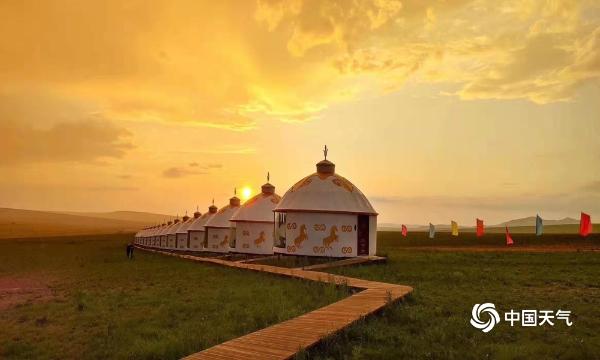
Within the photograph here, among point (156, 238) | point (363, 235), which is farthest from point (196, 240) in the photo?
point (363, 235)

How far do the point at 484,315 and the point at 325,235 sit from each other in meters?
14.2

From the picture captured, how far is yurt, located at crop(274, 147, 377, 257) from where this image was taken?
2448 cm

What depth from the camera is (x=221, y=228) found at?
40.5 m

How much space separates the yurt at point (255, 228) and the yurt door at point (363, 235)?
8.90m

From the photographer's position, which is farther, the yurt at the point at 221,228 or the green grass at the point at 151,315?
the yurt at the point at 221,228

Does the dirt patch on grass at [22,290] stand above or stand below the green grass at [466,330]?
below

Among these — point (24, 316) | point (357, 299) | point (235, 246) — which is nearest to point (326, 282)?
point (357, 299)

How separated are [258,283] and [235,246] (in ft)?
58.9

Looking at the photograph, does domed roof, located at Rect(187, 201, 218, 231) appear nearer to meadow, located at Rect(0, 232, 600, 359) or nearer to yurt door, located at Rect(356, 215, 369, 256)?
yurt door, located at Rect(356, 215, 369, 256)

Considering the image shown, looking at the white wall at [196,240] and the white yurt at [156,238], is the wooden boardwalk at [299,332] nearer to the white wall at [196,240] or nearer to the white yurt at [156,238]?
the white wall at [196,240]

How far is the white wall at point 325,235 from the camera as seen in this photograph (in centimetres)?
2445

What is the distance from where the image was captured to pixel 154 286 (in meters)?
18.3

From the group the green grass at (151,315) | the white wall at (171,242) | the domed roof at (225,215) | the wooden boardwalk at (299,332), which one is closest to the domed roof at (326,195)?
the green grass at (151,315)

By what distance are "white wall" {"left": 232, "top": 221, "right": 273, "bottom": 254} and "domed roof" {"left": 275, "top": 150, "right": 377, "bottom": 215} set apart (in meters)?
6.77
